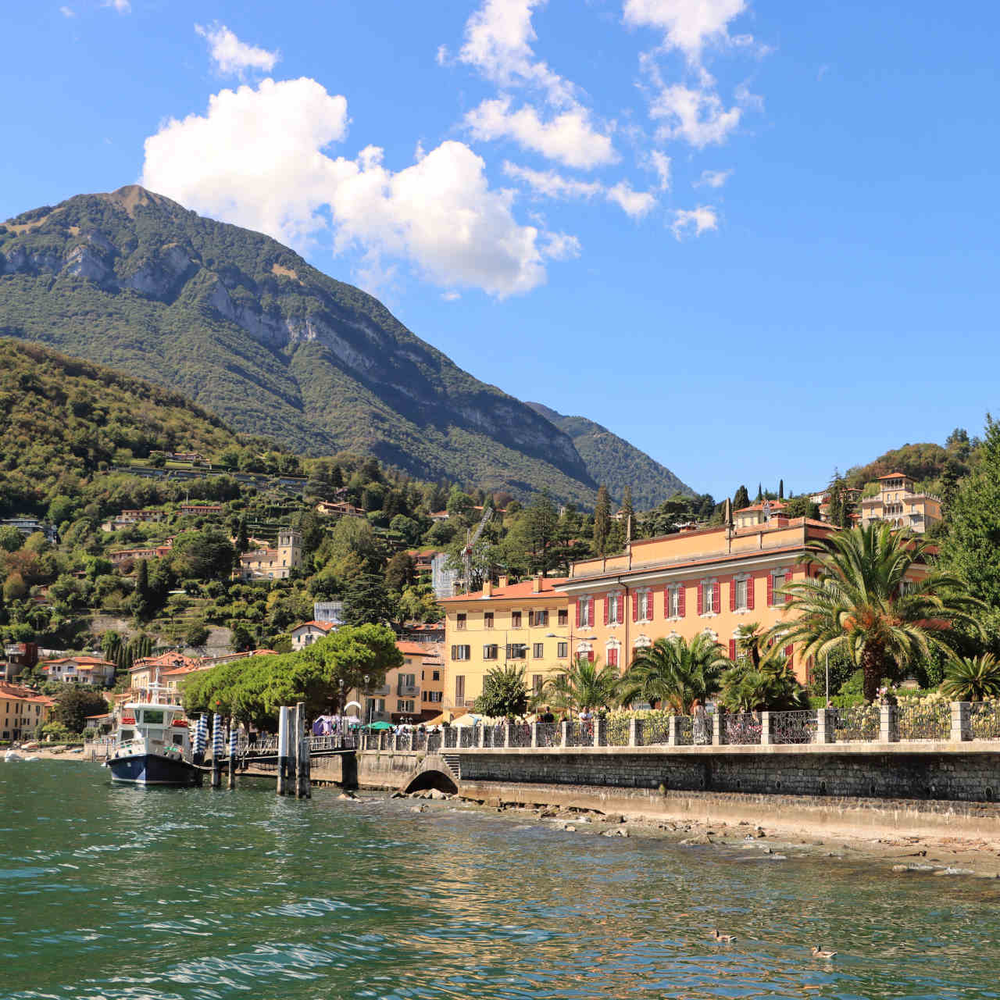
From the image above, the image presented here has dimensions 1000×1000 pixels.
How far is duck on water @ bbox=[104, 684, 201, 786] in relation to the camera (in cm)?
6500

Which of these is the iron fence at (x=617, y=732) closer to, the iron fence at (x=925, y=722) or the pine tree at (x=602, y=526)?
the iron fence at (x=925, y=722)

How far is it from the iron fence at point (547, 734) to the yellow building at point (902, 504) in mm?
119480

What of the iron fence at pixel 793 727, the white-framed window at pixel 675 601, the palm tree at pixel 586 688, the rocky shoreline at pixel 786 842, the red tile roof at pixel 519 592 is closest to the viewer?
the rocky shoreline at pixel 786 842

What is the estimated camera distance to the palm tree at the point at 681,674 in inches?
1726

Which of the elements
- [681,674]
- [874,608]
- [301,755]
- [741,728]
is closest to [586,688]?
[681,674]

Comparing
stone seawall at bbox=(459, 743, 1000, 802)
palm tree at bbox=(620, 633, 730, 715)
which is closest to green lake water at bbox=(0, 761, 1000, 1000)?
stone seawall at bbox=(459, 743, 1000, 802)

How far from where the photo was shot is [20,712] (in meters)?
151

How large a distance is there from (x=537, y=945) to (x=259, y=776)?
61533 mm

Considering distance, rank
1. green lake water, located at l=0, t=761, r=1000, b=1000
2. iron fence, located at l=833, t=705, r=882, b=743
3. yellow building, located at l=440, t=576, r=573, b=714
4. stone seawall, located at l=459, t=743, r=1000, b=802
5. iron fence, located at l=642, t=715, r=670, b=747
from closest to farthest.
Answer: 1. green lake water, located at l=0, t=761, r=1000, b=1000
2. stone seawall, located at l=459, t=743, r=1000, b=802
3. iron fence, located at l=833, t=705, r=882, b=743
4. iron fence, located at l=642, t=715, r=670, b=747
5. yellow building, located at l=440, t=576, r=573, b=714

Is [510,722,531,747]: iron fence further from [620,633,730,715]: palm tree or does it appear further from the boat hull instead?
the boat hull

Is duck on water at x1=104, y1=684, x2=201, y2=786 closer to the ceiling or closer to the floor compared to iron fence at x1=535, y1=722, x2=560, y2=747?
closer to the floor

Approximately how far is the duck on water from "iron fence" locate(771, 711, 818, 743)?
133 feet

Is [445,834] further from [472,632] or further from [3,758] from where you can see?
[3,758]

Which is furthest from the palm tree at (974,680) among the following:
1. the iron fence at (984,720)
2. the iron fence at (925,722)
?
the iron fence at (984,720)
